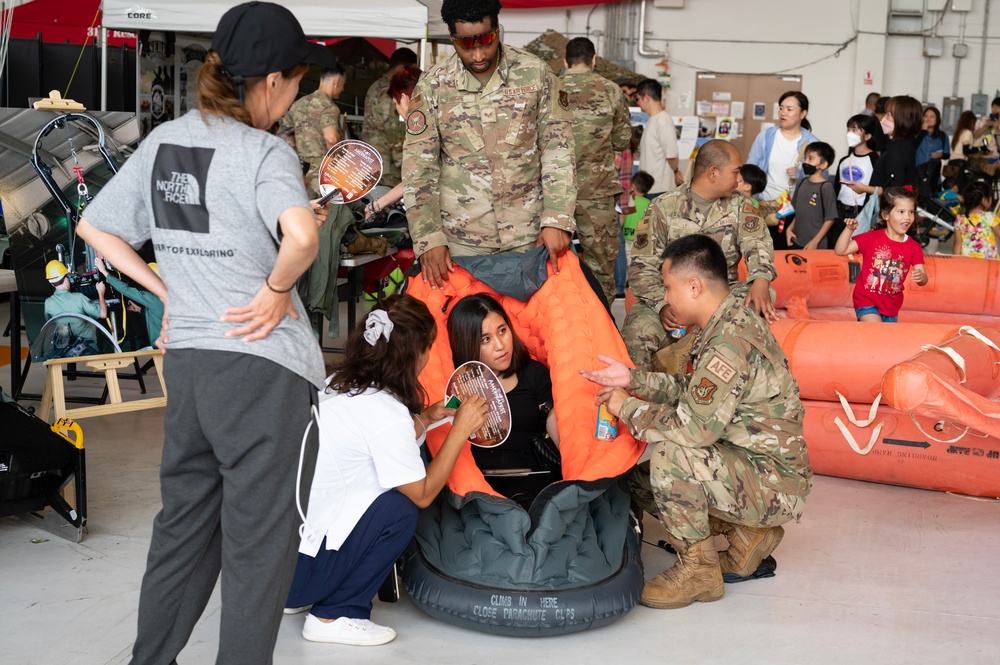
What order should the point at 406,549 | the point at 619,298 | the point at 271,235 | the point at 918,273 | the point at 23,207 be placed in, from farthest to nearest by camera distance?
the point at 619,298 → the point at 918,273 → the point at 23,207 → the point at 406,549 → the point at 271,235

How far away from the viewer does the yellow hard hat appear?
3870mm

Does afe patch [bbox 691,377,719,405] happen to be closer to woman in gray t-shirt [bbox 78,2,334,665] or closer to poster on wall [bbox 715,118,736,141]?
woman in gray t-shirt [bbox 78,2,334,665]

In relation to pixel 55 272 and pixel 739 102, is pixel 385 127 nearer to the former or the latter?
pixel 55 272

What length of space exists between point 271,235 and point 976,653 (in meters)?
2.10

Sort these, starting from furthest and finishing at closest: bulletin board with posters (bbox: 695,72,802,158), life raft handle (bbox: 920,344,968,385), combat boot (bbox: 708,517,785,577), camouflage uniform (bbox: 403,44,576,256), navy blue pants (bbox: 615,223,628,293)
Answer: bulletin board with posters (bbox: 695,72,802,158)
navy blue pants (bbox: 615,223,628,293)
life raft handle (bbox: 920,344,968,385)
camouflage uniform (bbox: 403,44,576,256)
combat boot (bbox: 708,517,785,577)

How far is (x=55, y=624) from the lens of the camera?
267cm

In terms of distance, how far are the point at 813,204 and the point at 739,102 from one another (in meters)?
6.90

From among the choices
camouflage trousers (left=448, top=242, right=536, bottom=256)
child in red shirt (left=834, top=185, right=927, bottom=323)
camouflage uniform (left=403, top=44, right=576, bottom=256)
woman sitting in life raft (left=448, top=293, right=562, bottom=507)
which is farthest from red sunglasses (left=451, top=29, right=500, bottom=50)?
child in red shirt (left=834, top=185, right=927, bottom=323)

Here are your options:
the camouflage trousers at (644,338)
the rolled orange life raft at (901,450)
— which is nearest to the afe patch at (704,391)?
the camouflage trousers at (644,338)

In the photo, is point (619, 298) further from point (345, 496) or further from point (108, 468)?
point (345, 496)

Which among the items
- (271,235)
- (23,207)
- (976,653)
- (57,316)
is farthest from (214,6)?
(976,653)

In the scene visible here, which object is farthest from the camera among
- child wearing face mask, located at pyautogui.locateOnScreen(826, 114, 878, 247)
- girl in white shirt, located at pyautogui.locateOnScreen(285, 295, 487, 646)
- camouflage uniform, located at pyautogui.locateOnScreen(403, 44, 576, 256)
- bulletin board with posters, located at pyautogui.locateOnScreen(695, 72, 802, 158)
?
bulletin board with posters, located at pyautogui.locateOnScreen(695, 72, 802, 158)

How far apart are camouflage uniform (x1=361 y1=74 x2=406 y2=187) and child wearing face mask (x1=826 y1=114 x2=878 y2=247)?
3045 millimetres

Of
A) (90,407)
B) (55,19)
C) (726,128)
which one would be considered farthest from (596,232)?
(726,128)
